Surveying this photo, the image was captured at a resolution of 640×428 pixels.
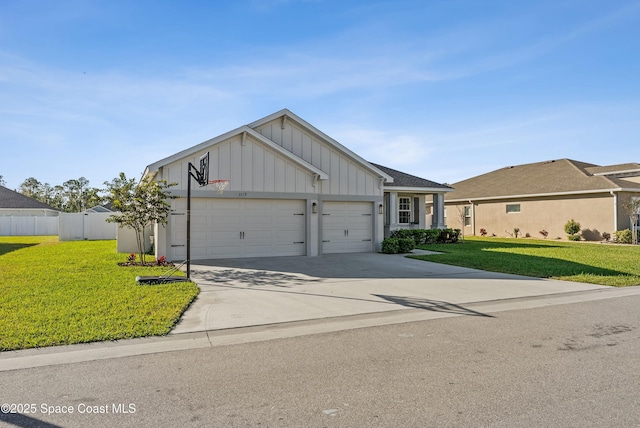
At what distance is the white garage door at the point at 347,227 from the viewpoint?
1623 cm

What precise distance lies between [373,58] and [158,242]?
967cm

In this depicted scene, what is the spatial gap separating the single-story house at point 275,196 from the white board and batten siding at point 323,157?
0.13 ft

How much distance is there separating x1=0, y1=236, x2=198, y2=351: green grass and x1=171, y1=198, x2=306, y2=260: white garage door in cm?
264

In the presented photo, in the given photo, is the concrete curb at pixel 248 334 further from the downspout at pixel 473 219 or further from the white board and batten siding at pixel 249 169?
the downspout at pixel 473 219

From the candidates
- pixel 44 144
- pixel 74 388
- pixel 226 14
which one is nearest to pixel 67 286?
pixel 74 388

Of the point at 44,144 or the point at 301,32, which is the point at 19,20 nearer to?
the point at 301,32

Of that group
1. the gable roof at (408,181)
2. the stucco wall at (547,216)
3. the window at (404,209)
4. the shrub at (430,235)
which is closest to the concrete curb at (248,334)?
the shrub at (430,235)

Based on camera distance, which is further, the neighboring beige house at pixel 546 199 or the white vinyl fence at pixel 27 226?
the white vinyl fence at pixel 27 226

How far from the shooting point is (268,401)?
137 inches

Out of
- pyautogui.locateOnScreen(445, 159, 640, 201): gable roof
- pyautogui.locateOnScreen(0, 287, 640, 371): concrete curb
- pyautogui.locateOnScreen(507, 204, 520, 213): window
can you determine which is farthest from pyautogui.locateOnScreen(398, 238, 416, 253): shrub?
pyautogui.locateOnScreen(507, 204, 520, 213): window

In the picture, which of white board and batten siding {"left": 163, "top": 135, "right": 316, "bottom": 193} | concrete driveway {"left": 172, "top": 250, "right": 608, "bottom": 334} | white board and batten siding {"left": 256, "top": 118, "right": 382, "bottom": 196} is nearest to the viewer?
concrete driveway {"left": 172, "top": 250, "right": 608, "bottom": 334}

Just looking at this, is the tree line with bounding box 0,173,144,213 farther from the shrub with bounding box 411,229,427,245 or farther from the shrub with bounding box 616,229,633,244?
the shrub with bounding box 616,229,633,244

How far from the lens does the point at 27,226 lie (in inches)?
1264

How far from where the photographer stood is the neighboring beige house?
22391 millimetres
